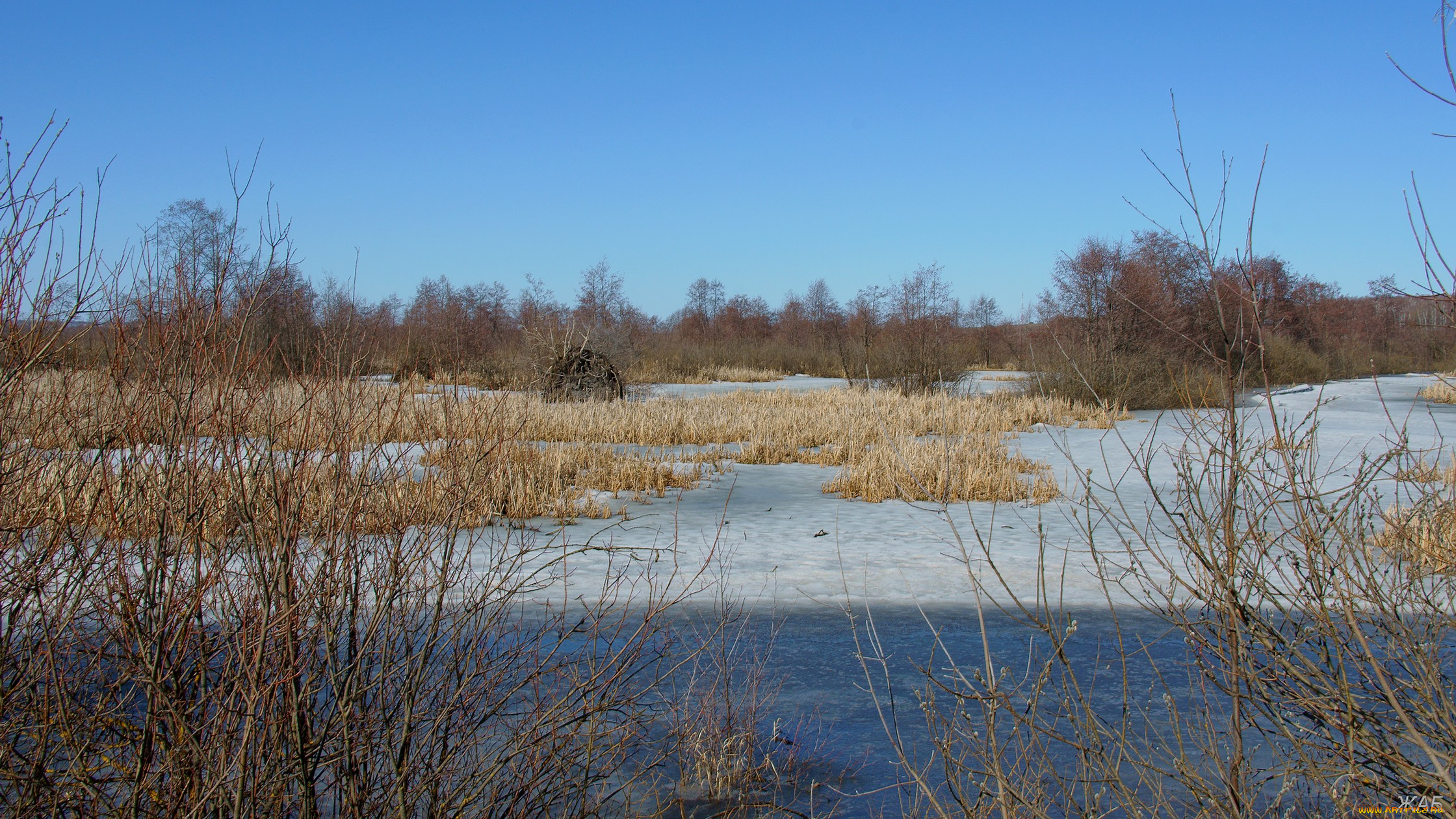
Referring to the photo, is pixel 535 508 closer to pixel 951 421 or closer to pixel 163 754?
pixel 163 754

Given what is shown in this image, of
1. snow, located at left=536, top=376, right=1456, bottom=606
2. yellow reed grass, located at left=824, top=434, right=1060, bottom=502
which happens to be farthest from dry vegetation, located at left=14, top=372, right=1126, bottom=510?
snow, located at left=536, top=376, right=1456, bottom=606

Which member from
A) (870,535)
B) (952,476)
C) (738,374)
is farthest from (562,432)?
(738,374)

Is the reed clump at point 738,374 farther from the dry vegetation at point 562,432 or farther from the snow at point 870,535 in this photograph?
the snow at point 870,535

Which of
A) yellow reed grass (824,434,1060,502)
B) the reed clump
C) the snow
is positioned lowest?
the snow

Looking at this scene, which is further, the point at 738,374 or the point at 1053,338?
the point at 738,374

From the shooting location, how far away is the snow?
5.79 meters

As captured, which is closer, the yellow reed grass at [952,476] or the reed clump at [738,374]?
the yellow reed grass at [952,476]

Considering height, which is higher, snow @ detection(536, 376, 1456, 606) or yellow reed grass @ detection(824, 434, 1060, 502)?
yellow reed grass @ detection(824, 434, 1060, 502)

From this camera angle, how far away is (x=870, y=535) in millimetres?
7508

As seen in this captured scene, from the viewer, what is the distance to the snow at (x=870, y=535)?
579 centimetres

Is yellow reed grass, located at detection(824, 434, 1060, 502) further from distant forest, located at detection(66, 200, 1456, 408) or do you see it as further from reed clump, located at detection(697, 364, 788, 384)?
reed clump, located at detection(697, 364, 788, 384)

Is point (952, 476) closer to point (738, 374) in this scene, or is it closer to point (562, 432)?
point (562, 432)

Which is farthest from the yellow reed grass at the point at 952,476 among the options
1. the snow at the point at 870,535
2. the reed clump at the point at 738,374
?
the reed clump at the point at 738,374

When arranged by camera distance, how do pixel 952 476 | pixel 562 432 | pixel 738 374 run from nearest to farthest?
1. pixel 952 476
2. pixel 562 432
3. pixel 738 374
